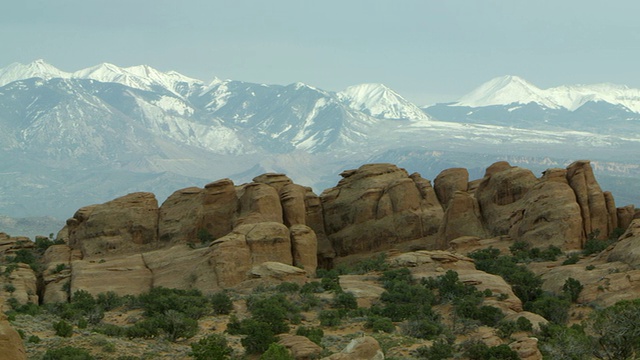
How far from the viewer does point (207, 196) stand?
106 meters

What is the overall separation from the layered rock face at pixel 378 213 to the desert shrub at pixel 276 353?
60.5 m

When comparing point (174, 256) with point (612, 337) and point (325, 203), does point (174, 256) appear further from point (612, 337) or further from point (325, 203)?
point (612, 337)

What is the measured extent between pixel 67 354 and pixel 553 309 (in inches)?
1446

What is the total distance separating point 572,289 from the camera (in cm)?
7600

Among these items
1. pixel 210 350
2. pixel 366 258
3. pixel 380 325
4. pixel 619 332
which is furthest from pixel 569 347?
pixel 366 258

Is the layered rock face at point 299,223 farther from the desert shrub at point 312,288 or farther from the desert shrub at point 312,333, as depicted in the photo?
the desert shrub at point 312,333

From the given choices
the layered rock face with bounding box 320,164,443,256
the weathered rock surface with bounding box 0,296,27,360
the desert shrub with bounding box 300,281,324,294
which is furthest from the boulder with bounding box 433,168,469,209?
the weathered rock surface with bounding box 0,296,27,360

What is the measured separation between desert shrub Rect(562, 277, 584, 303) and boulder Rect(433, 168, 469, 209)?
39366 millimetres

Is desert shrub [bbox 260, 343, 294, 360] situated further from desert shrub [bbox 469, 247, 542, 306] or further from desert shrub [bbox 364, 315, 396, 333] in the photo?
desert shrub [bbox 469, 247, 542, 306]

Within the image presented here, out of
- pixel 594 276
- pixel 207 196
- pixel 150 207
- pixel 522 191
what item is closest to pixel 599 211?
pixel 522 191

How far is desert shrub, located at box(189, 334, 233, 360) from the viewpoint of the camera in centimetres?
5022

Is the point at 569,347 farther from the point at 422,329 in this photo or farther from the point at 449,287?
the point at 449,287

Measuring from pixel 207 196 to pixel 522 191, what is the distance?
3361cm

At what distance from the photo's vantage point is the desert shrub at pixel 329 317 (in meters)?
64.8
